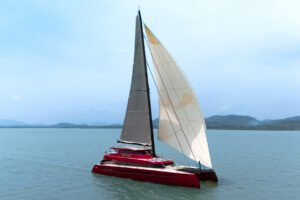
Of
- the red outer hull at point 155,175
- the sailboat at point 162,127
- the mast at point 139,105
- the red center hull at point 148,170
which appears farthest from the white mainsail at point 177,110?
the red outer hull at point 155,175

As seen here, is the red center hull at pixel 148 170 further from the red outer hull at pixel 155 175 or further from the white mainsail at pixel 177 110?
the white mainsail at pixel 177 110

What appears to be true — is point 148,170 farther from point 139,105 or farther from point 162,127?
point 139,105

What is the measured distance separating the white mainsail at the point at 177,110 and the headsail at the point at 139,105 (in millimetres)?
1287

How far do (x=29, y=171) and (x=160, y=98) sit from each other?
63.9 ft

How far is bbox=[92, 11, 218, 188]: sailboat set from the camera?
80.1ft

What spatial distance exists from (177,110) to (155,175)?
6153 mm

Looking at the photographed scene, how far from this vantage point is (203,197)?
842 inches

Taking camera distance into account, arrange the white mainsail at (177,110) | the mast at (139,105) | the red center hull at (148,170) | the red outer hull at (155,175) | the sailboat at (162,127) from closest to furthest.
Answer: the red outer hull at (155,175), the red center hull at (148,170), the sailboat at (162,127), the white mainsail at (177,110), the mast at (139,105)

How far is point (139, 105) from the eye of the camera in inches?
1091

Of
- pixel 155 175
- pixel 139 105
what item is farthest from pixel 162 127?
pixel 155 175

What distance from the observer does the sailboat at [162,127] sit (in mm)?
24406

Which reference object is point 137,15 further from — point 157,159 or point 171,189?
point 171,189

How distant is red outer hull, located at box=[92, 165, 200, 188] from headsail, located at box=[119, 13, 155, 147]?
293 centimetres

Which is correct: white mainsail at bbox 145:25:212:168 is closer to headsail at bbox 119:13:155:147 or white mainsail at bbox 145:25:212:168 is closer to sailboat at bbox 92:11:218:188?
sailboat at bbox 92:11:218:188
